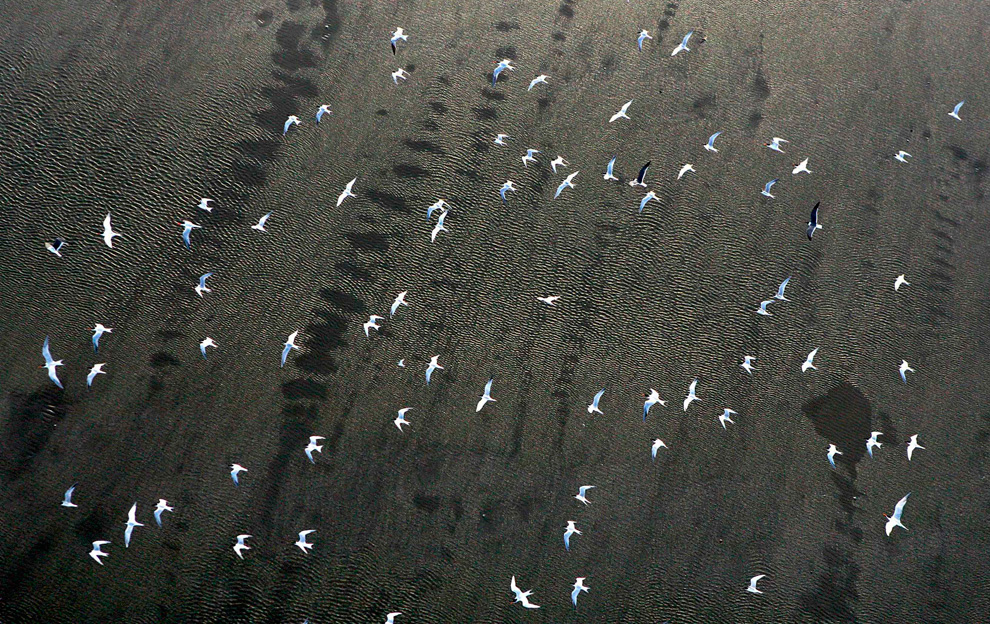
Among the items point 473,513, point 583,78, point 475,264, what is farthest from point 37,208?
point 583,78

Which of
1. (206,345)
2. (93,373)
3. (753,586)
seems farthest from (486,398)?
(93,373)

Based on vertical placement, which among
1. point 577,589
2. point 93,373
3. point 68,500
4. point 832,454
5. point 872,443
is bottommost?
point 68,500

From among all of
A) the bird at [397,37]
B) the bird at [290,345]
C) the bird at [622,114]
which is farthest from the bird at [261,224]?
the bird at [622,114]

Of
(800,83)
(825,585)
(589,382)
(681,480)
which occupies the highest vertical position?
(800,83)

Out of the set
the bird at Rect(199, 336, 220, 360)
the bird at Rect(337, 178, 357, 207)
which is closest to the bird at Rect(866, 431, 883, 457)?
the bird at Rect(337, 178, 357, 207)

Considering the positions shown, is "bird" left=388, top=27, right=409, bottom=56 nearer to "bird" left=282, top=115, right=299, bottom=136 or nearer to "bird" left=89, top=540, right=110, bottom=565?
"bird" left=282, top=115, right=299, bottom=136

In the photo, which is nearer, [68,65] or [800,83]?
[68,65]

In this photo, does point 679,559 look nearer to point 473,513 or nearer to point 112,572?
point 473,513

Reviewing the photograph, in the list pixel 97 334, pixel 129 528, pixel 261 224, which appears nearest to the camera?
pixel 129 528

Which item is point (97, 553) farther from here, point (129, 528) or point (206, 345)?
point (206, 345)

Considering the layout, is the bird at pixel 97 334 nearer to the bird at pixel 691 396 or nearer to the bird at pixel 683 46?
the bird at pixel 691 396

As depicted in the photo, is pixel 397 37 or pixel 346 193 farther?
pixel 397 37
